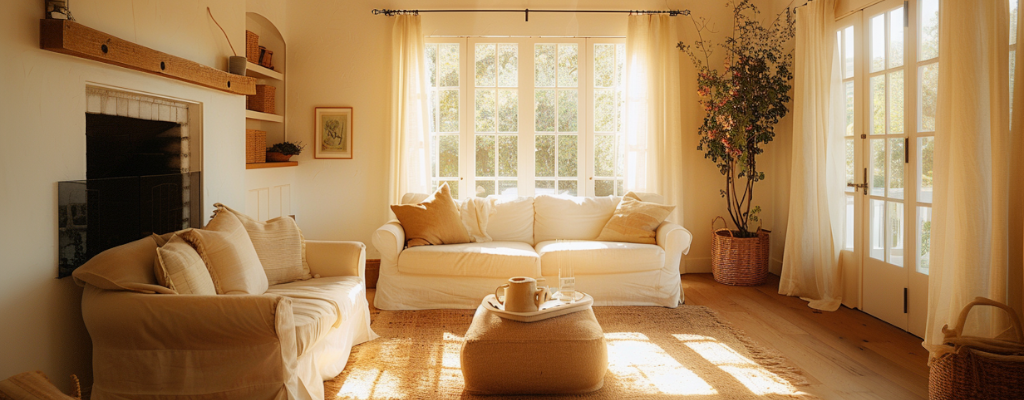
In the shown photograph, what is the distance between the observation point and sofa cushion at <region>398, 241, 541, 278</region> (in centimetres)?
407

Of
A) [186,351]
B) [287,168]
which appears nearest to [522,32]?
[287,168]

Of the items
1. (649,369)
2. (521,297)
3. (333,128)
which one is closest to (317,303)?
(521,297)

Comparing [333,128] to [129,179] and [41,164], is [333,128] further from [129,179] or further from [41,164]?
[41,164]

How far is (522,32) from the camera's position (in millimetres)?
5297

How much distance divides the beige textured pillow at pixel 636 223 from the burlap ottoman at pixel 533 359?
6.16ft

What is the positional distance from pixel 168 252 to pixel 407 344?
1389mm

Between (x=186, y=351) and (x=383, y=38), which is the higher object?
(x=383, y=38)

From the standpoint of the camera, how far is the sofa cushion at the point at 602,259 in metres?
4.14

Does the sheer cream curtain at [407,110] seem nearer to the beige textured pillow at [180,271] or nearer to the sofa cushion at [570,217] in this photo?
the sofa cushion at [570,217]

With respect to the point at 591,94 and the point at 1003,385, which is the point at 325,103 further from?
the point at 1003,385

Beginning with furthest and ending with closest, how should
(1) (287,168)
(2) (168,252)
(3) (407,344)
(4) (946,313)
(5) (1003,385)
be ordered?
(1) (287,168) < (3) (407,344) < (4) (946,313) < (2) (168,252) < (5) (1003,385)

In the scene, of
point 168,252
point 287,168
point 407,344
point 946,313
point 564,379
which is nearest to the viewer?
point 168,252

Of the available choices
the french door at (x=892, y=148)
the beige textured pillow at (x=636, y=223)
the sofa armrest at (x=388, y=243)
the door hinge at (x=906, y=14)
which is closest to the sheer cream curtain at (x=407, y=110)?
the sofa armrest at (x=388, y=243)

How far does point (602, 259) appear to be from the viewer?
416cm
